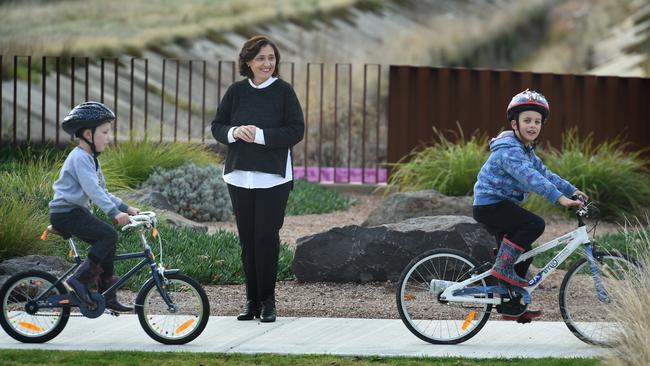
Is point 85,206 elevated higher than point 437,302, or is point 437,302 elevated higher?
point 85,206

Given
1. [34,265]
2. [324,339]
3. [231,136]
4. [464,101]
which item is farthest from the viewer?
[464,101]

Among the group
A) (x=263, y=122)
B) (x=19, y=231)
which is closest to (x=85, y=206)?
(x=263, y=122)

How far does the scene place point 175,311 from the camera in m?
7.72

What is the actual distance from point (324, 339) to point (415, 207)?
531cm

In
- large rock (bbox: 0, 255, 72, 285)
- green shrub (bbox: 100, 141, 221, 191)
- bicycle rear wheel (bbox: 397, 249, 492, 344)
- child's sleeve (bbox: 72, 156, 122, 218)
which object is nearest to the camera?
child's sleeve (bbox: 72, 156, 122, 218)

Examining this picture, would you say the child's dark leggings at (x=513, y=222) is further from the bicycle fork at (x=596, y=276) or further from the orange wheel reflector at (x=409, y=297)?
the orange wheel reflector at (x=409, y=297)

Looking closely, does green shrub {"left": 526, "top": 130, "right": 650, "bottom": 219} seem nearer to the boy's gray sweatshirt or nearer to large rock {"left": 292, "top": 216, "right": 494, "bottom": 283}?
large rock {"left": 292, "top": 216, "right": 494, "bottom": 283}

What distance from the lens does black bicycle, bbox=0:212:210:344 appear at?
25.3 feet

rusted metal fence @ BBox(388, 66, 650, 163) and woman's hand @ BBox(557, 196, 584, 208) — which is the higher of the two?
rusted metal fence @ BBox(388, 66, 650, 163)

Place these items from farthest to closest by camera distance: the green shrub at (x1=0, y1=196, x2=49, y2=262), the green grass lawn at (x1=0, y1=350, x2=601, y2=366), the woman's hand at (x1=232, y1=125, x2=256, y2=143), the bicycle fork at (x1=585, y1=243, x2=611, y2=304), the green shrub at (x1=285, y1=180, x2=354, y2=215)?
1. the green shrub at (x1=285, y1=180, x2=354, y2=215)
2. the green shrub at (x1=0, y1=196, x2=49, y2=262)
3. the woman's hand at (x1=232, y1=125, x2=256, y2=143)
4. the bicycle fork at (x1=585, y1=243, x2=611, y2=304)
5. the green grass lawn at (x1=0, y1=350, x2=601, y2=366)

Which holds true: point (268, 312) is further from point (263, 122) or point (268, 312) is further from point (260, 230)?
point (263, 122)

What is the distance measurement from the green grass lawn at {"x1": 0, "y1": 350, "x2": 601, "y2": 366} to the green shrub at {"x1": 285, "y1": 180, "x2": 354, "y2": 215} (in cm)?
817

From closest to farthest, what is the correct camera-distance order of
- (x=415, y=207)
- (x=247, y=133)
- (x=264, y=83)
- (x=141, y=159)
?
(x=247, y=133), (x=264, y=83), (x=415, y=207), (x=141, y=159)

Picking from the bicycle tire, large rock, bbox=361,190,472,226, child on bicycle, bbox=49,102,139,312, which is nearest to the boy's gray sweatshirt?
child on bicycle, bbox=49,102,139,312
